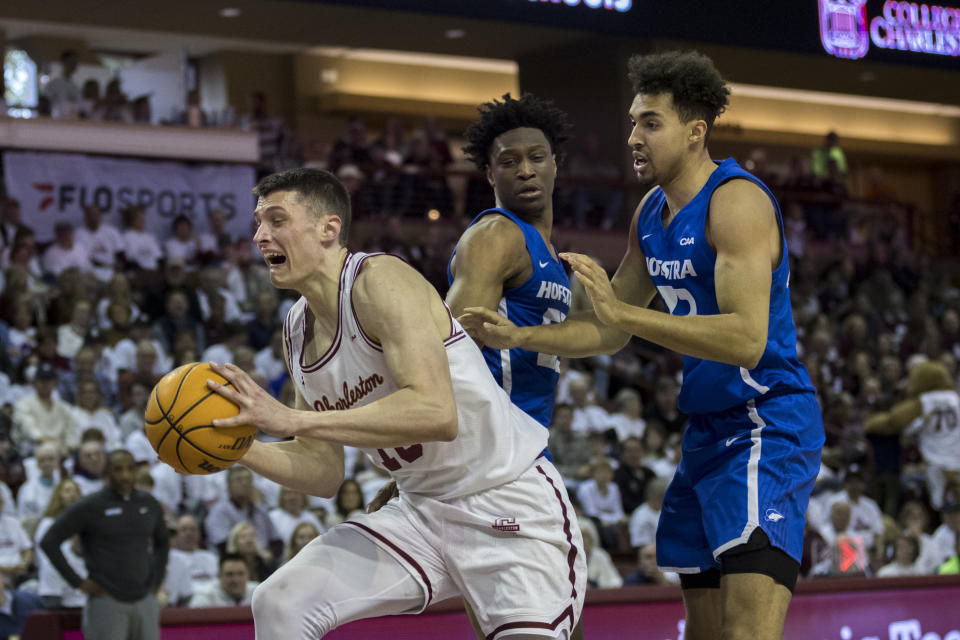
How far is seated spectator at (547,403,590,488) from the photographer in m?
11.5

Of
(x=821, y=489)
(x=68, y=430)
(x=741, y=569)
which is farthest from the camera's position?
(x=821, y=489)

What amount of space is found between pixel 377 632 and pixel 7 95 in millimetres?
14276

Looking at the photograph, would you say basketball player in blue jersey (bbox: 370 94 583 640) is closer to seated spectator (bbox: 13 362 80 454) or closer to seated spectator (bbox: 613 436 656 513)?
seated spectator (bbox: 13 362 80 454)

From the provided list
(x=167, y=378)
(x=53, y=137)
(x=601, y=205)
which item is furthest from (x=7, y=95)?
(x=167, y=378)

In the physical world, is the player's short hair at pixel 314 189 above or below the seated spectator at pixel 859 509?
above

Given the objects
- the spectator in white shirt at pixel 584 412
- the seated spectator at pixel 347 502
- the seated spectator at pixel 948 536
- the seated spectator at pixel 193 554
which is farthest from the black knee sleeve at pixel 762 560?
the spectator in white shirt at pixel 584 412

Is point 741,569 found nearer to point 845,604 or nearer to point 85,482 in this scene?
point 845,604

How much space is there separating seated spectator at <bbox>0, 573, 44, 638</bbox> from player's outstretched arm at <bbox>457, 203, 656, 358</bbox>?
5008 mm

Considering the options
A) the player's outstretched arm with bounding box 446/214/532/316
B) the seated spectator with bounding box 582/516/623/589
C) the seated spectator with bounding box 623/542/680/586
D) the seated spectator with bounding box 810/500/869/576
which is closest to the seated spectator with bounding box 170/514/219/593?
the seated spectator with bounding box 582/516/623/589

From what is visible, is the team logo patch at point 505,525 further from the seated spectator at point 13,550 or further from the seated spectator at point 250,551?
the seated spectator at point 13,550

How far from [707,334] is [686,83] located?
0.89 m

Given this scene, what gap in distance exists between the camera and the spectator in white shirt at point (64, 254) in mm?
→ 12828

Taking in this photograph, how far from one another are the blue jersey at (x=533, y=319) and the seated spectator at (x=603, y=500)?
6179 millimetres

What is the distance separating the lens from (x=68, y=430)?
1028 centimetres
